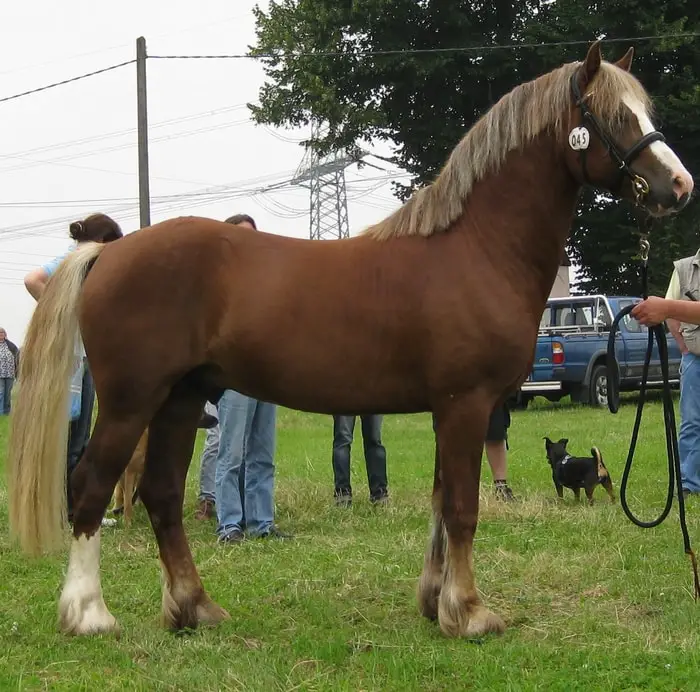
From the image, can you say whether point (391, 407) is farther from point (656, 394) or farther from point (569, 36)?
Answer: point (569, 36)

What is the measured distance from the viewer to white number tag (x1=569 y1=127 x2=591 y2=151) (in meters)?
3.61

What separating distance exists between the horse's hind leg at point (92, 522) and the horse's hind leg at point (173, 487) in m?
0.28

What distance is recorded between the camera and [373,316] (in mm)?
3650

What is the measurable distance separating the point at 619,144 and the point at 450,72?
1754cm

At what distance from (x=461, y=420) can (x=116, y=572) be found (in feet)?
8.52

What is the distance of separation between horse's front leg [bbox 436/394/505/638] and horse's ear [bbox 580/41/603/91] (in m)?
1.47

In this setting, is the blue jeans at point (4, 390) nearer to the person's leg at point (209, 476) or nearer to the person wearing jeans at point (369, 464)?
the person's leg at point (209, 476)

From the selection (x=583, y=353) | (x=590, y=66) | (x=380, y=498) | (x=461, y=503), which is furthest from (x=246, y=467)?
(x=583, y=353)

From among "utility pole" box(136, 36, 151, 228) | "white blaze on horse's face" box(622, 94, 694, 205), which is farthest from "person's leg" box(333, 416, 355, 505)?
"utility pole" box(136, 36, 151, 228)

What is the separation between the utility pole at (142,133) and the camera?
1582cm

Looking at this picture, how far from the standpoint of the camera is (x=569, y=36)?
63.3 feet

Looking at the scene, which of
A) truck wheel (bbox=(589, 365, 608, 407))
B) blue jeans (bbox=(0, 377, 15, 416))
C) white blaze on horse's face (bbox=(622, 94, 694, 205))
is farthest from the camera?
blue jeans (bbox=(0, 377, 15, 416))

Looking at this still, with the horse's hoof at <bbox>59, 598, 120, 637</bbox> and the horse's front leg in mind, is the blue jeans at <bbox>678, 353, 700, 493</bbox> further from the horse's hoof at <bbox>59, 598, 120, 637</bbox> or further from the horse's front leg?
the horse's hoof at <bbox>59, 598, 120, 637</bbox>

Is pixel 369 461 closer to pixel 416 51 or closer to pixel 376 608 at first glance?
pixel 376 608
